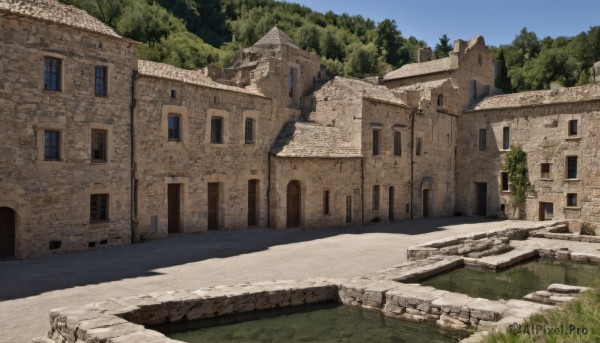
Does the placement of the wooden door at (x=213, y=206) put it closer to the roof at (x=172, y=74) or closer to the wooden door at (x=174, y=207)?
the wooden door at (x=174, y=207)

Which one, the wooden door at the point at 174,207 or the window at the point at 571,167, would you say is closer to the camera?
the wooden door at the point at 174,207

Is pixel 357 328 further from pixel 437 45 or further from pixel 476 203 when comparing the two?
pixel 437 45

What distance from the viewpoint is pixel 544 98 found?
31359mm

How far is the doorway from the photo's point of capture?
113 feet

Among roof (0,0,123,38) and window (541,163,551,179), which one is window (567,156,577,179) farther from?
roof (0,0,123,38)

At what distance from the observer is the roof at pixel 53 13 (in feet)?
52.2

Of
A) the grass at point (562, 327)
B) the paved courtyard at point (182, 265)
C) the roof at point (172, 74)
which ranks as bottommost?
the paved courtyard at point (182, 265)

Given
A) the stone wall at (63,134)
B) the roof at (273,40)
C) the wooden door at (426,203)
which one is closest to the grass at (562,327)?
the stone wall at (63,134)

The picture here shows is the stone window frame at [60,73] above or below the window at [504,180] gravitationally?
above

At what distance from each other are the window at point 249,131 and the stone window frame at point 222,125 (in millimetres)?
1266

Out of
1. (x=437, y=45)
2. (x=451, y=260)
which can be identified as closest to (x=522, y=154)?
(x=451, y=260)

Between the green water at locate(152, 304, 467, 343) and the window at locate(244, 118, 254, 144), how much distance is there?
1396cm

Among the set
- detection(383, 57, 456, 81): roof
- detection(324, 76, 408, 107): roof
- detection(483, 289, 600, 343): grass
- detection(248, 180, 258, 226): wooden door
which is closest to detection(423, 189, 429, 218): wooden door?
detection(324, 76, 408, 107): roof

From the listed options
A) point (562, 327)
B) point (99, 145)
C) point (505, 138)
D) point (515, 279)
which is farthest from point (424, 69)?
point (562, 327)
